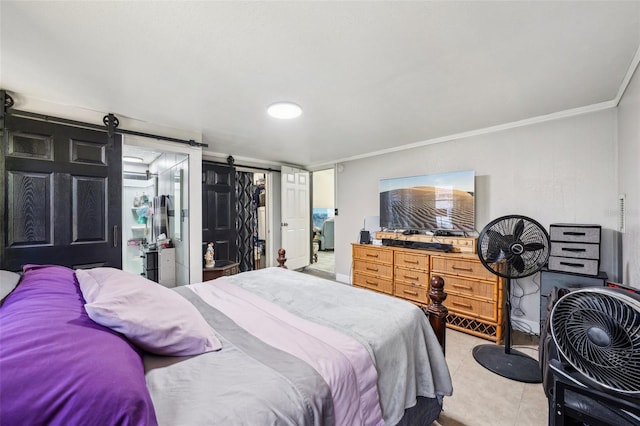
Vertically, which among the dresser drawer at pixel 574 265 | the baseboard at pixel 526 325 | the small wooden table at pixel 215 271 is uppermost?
the dresser drawer at pixel 574 265

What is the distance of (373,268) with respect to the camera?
3.57 meters

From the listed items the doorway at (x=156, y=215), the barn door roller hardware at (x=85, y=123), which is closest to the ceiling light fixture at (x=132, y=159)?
the doorway at (x=156, y=215)

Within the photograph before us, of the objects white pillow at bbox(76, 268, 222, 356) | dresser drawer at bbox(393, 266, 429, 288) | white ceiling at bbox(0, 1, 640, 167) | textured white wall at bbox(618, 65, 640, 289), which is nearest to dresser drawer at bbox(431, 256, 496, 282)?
dresser drawer at bbox(393, 266, 429, 288)

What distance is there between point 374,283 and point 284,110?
2480mm

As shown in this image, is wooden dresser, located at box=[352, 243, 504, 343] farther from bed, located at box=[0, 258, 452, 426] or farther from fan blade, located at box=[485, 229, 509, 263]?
bed, located at box=[0, 258, 452, 426]

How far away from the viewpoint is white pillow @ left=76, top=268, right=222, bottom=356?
2.93 ft

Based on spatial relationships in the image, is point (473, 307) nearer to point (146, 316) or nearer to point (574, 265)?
point (574, 265)

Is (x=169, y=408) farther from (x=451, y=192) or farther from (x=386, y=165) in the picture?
(x=386, y=165)

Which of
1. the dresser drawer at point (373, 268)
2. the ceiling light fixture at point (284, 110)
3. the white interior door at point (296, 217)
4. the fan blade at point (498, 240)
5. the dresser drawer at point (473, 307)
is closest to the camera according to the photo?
the fan blade at point (498, 240)

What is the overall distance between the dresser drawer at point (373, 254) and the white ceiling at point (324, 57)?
1689 millimetres

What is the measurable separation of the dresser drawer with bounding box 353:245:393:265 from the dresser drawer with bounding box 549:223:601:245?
1.62 m

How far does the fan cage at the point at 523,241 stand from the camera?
6.56ft

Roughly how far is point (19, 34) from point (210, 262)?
8.96 feet

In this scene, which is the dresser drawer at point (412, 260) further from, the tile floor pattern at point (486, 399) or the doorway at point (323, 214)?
the doorway at point (323, 214)
